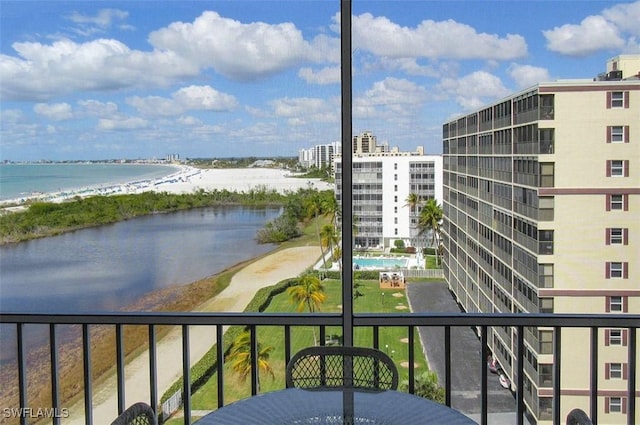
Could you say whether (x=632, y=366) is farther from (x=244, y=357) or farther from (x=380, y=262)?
(x=244, y=357)

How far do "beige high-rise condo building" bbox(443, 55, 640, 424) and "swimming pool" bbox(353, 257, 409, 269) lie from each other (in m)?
0.46

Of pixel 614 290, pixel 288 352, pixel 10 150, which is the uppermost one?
pixel 10 150

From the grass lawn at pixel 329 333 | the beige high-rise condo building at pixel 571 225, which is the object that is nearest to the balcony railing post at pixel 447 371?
the grass lawn at pixel 329 333

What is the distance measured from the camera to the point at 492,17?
2.87 metres

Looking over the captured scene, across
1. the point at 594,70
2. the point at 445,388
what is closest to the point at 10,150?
the point at 445,388

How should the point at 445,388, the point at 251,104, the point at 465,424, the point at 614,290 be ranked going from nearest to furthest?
1. the point at 465,424
2. the point at 445,388
3. the point at 614,290
4. the point at 251,104

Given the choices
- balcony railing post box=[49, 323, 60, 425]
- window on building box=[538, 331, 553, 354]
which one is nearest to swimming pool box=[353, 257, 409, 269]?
window on building box=[538, 331, 553, 354]

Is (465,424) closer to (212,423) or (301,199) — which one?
(212,423)

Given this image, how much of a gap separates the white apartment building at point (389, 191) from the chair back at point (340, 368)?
79 centimetres

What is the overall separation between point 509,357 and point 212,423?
61.8 inches

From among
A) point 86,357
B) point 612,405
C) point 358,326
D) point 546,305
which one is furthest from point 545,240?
point 86,357

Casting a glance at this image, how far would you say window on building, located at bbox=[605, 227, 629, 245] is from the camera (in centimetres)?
276

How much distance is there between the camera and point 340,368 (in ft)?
6.97

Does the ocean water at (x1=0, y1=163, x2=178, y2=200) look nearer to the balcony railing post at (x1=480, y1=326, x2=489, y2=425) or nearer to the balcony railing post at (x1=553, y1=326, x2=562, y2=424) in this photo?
the balcony railing post at (x1=480, y1=326, x2=489, y2=425)
